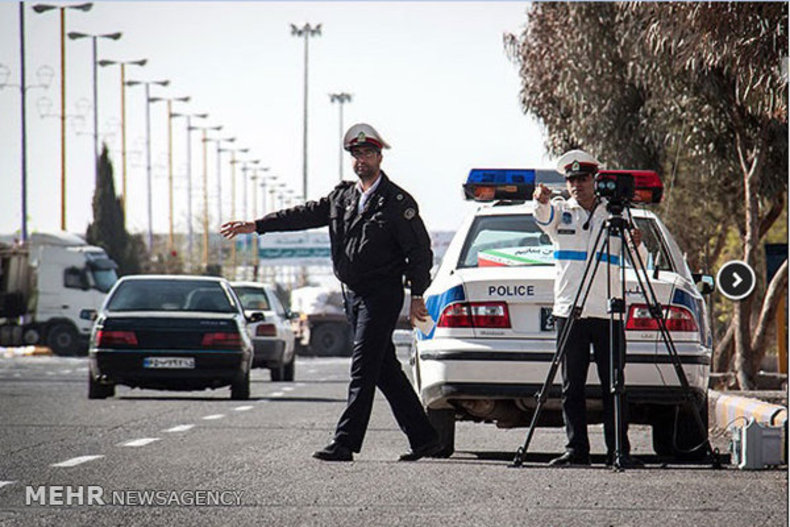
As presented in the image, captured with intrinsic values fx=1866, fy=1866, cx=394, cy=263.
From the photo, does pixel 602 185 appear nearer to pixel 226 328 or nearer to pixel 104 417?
pixel 104 417

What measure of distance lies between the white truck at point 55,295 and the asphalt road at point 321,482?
3331 centimetres

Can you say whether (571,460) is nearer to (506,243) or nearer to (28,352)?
(506,243)

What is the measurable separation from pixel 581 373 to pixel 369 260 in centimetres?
153

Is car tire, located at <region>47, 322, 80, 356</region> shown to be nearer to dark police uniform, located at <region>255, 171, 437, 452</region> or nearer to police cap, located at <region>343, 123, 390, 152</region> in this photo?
dark police uniform, located at <region>255, 171, 437, 452</region>

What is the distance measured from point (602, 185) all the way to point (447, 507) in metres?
2.73

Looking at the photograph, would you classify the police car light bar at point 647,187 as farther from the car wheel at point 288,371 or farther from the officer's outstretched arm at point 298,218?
the car wheel at point 288,371

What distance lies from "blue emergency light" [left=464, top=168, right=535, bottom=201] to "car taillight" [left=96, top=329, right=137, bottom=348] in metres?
9.13

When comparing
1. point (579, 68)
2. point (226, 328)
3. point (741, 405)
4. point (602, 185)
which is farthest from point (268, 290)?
point (602, 185)

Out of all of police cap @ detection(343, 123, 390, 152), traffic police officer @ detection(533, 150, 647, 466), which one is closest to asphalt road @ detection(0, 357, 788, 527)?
traffic police officer @ detection(533, 150, 647, 466)

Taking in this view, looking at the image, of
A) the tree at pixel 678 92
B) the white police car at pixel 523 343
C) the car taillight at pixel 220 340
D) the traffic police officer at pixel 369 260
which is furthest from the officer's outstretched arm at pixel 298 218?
the car taillight at pixel 220 340

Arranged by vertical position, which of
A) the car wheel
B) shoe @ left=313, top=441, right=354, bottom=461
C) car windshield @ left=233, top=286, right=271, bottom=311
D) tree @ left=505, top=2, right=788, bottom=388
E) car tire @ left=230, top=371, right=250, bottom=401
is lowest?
the car wheel

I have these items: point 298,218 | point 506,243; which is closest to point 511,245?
point 506,243

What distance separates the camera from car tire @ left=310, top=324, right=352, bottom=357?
57781 mm

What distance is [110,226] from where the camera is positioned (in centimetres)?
8181
